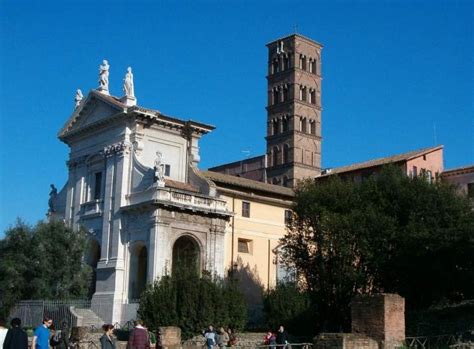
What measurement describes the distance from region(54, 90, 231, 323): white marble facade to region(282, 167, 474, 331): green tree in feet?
23.2

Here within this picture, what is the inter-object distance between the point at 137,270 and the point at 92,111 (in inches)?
453

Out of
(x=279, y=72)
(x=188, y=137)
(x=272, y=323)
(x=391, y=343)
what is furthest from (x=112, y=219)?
(x=279, y=72)

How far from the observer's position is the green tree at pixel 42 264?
38094mm

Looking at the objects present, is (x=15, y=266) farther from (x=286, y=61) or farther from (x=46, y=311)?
(x=286, y=61)

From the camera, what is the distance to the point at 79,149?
155ft

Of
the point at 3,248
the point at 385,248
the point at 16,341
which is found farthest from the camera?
the point at 3,248

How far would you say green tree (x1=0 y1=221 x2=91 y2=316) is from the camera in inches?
1500

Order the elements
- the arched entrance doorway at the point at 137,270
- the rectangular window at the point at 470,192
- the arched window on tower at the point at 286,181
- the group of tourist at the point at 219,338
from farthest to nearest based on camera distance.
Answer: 1. the arched window on tower at the point at 286,181
2. the arched entrance doorway at the point at 137,270
3. the rectangular window at the point at 470,192
4. the group of tourist at the point at 219,338

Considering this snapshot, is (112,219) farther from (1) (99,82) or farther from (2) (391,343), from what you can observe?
(2) (391,343)

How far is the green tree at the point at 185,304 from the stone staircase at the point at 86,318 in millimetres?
6211

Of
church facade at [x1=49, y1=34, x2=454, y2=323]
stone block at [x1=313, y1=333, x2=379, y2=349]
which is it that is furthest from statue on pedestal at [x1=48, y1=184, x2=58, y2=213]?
stone block at [x1=313, y1=333, x2=379, y2=349]

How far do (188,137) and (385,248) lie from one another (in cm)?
1647

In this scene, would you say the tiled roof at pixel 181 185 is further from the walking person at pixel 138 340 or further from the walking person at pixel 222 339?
the walking person at pixel 138 340

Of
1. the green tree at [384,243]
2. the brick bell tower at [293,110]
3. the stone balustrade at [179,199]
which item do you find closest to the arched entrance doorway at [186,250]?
the stone balustrade at [179,199]
